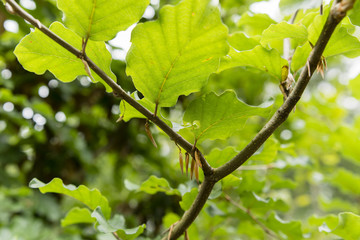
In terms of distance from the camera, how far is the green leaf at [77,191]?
0.52m

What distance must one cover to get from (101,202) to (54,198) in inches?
34.4

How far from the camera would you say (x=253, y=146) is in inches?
15.9

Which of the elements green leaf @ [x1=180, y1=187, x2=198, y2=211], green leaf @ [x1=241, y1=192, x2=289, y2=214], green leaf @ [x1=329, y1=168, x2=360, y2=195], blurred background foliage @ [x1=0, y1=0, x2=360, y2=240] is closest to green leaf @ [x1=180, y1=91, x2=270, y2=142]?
green leaf @ [x1=180, y1=187, x2=198, y2=211]

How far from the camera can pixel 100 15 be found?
383mm

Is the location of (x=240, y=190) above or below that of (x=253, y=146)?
below

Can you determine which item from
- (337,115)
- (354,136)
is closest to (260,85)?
(337,115)

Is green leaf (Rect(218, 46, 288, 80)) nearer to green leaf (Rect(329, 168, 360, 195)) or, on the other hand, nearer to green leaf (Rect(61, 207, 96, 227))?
green leaf (Rect(61, 207, 96, 227))

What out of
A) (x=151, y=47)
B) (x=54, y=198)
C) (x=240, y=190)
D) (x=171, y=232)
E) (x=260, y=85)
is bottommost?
(x=260, y=85)

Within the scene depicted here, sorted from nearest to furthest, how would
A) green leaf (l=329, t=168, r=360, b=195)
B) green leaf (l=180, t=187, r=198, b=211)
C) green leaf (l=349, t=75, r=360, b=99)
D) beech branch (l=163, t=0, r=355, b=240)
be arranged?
beech branch (l=163, t=0, r=355, b=240)
green leaf (l=180, t=187, r=198, b=211)
green leaf (l=349, t=75, r=360, b=99)
green leaf (l=329, t=168, r=360, b=195)

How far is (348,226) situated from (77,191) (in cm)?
45

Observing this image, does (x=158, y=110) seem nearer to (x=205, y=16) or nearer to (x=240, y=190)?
(x=205, y=16)

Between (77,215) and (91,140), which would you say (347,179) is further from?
(91,140)

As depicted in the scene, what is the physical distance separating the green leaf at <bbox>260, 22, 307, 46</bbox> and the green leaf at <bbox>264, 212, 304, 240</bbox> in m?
0.36

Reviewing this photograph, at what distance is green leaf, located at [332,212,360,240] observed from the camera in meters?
0.51
